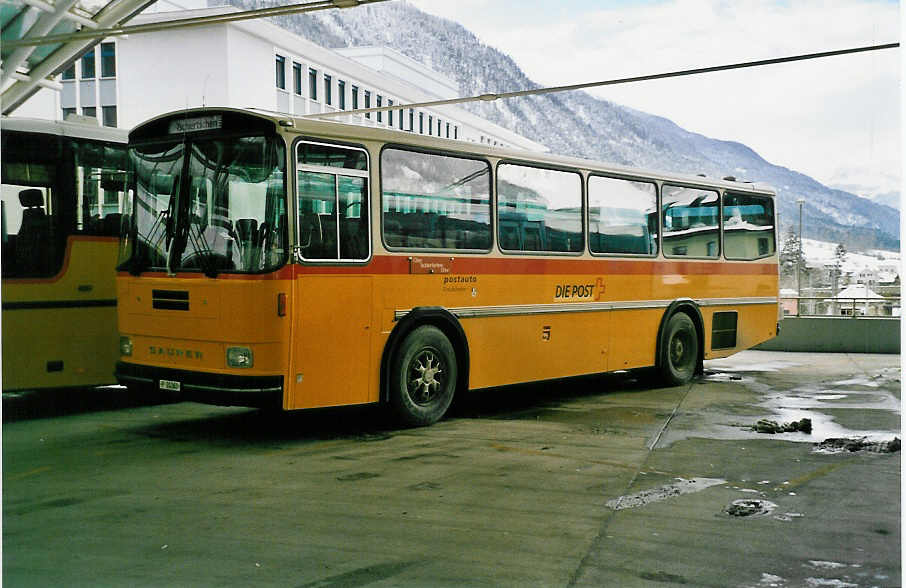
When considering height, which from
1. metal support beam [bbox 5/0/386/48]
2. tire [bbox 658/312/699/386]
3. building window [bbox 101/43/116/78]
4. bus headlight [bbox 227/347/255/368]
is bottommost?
tire [bbox 658/312/699/386]

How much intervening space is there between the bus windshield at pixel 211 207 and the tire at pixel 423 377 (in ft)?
5.70

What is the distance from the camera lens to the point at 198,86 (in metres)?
19.2

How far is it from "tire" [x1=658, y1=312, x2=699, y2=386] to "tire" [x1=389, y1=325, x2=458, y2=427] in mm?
4442

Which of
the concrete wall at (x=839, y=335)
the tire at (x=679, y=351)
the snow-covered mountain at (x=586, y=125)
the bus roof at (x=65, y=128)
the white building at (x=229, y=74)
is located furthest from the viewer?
the concrete wall at (x=839, y=335)

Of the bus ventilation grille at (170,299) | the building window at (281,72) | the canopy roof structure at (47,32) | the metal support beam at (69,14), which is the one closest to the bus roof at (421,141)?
the bus ventilation grille at (170,299)

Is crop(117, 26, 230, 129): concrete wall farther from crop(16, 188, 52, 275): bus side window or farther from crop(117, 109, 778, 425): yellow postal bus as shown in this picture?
crop(117, 109, 778, 425): yellow postal bus

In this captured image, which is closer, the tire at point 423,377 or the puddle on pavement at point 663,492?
the puddle on pavement at point 663,492

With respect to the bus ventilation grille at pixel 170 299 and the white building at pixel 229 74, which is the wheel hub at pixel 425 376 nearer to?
the bus ventilation grille at pixel 170 299

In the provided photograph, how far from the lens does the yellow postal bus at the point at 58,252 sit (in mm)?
9812

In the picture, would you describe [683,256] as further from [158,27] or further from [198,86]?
[198,86]

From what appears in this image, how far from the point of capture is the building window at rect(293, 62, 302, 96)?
71.3 feet

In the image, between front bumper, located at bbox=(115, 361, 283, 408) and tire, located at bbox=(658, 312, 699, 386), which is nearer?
front bumper, located at bbox=(115, 361, 283, 408)

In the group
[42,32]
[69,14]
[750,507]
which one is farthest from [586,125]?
[750,507]

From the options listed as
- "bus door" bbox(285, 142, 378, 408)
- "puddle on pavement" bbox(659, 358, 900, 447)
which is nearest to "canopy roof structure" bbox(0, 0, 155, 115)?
"bus door" bbox(285, 142, 378, 408)
